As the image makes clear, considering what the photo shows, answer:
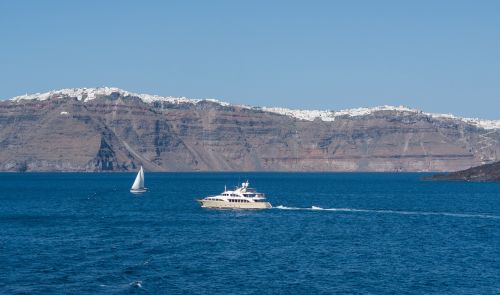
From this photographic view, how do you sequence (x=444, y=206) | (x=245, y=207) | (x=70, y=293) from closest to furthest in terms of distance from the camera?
(x=70, y=293)
(x=245, y=207)
(x=444, y=206)

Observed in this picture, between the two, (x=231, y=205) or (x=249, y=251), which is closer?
(x=249, y=251)

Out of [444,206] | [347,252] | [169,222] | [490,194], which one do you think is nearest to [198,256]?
[347,252]

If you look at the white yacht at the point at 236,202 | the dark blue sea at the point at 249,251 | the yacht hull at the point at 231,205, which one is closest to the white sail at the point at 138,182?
the white yacht at the point at 236,202

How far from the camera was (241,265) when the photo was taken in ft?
227

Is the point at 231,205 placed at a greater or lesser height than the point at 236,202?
lesser

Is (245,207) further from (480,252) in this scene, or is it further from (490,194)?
(490,194)

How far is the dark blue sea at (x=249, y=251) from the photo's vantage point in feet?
198

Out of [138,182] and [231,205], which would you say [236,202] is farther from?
[138,182]

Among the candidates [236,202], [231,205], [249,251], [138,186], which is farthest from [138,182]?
[249,251]

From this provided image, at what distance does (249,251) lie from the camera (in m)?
77.2

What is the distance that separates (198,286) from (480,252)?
2981 centimetres

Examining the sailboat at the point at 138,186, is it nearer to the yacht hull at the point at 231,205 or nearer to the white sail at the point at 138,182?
the white sail at the point at 138,182

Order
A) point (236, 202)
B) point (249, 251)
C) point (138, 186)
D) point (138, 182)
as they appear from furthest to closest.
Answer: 1. point (138, 186)
2. point (138, 182)
3. point (236, 202)
4. point (249, 251)

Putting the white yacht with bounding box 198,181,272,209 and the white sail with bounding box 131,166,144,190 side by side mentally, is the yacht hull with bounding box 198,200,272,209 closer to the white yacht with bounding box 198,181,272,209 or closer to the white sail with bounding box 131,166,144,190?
the white yacht with bounding box 198,181,272,209
